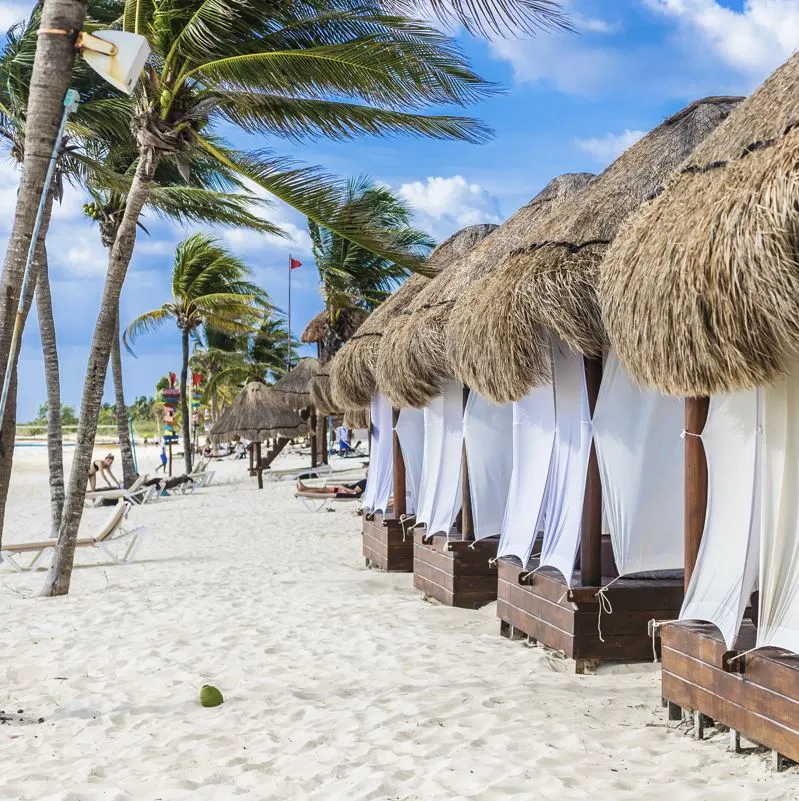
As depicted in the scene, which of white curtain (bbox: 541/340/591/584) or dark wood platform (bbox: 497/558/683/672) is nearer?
dark wood platform (bbox: 497/558/683/672)

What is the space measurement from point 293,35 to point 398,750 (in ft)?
22.2

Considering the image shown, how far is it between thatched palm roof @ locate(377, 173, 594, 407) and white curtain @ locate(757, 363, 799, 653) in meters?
3.85

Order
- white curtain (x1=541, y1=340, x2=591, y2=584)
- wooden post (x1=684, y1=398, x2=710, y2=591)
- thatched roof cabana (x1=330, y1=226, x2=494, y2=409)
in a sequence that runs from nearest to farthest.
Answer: wooden post (x1=684, y1=398, x2=710, y2=591) → white curtain (x1=541, y1=340, x2=591, y2=584) → thatched roof cabana (x1=330, y1=226, x2=494, y2=409)

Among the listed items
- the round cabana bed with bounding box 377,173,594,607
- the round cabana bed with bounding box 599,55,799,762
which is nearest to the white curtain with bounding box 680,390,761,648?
the round cabana bed with bounding box 599,55,799,762

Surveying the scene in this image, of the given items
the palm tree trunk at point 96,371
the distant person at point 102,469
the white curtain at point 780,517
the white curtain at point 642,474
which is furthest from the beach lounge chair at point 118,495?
the white curtain at point 780,517

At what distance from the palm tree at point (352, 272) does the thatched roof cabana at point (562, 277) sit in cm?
1700

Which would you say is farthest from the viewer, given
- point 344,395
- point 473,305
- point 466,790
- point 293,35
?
point 344,395

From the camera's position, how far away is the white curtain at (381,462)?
34.6 ft

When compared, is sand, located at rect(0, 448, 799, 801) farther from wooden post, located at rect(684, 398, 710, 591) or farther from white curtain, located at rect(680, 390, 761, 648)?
wooden post, located at rect(684, 398, 710, 591)

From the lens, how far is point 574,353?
19.5 ft

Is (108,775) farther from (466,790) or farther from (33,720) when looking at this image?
(466,790)

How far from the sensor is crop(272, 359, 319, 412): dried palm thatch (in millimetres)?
23125

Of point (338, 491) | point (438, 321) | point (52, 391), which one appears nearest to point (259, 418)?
point (338, 491)

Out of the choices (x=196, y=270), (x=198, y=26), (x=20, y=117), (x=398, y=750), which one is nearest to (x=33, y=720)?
(x=398, y=750)
